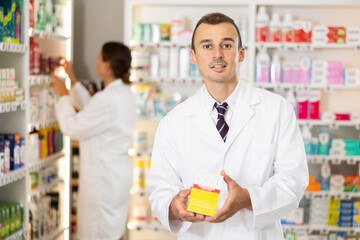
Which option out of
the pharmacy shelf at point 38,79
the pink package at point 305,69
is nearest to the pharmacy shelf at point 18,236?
the pharmacy shelf at point 38,79

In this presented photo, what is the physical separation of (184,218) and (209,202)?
0.14 meters

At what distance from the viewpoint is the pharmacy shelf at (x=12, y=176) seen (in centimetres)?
352

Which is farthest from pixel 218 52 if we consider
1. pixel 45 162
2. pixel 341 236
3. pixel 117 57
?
pixel 341 236

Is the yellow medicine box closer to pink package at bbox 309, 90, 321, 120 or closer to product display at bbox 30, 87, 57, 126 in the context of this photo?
product display at bbox 30, 87, 57, 126

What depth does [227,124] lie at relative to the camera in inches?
94.9

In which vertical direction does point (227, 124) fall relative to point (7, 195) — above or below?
above

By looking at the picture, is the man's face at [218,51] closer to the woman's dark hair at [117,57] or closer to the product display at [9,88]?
the product display at [9,88]

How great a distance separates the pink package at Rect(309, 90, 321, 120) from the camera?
5.17m

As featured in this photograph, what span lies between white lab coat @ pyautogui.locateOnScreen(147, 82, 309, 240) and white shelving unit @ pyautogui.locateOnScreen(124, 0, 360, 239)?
2758mm

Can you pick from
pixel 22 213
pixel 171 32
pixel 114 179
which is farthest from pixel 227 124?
pixel 171 32

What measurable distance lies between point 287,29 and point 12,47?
2612 mm

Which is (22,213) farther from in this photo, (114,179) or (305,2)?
(305,2)

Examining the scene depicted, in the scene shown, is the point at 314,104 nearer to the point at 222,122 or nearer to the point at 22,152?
the point at 22,152

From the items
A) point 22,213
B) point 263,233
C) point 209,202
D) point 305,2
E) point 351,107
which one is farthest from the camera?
point 351,107
